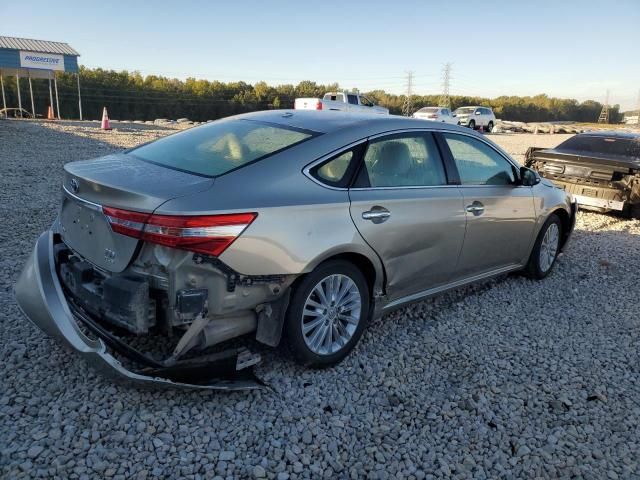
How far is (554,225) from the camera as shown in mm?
5594

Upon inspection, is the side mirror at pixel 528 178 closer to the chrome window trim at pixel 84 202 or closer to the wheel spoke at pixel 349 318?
the wheel spoke at pixel 349 318

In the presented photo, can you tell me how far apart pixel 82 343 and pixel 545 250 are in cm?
464

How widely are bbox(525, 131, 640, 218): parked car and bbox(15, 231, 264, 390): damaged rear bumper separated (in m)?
7.39

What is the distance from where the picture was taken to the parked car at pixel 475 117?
3503 cm

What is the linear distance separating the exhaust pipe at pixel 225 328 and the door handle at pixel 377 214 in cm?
99

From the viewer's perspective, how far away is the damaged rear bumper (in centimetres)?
272

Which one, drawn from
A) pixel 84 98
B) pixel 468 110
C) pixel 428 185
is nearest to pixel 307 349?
pixel 428 185

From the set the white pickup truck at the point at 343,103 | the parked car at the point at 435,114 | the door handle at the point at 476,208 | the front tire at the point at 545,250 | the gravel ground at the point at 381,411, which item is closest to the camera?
the gravel ground at the point at 381,411

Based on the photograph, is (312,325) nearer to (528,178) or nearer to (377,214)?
(377,214)

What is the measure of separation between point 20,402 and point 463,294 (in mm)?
3761

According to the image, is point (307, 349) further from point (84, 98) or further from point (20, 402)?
point (84, 98)

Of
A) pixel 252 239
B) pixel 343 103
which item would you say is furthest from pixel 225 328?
pixel 343 103

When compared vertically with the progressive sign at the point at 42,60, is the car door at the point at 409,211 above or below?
below

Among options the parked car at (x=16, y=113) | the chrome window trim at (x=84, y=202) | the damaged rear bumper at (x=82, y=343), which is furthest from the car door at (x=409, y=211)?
the parked car at (x=16, y=113)
